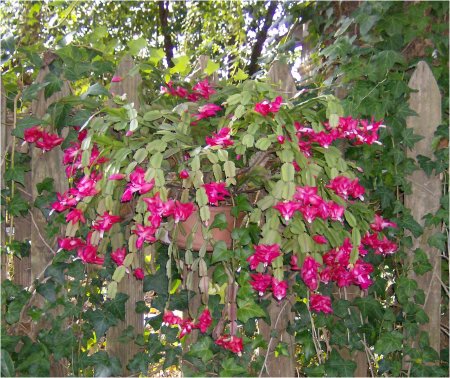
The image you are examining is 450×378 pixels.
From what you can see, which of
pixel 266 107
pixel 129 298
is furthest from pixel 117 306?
pixel 266 107

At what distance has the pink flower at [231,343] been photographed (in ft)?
5.18

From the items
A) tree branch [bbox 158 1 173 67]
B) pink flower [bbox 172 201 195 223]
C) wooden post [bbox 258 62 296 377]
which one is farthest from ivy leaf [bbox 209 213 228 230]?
tree branch [bbox 158 1 173 67]

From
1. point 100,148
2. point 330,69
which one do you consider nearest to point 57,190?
point 100,148

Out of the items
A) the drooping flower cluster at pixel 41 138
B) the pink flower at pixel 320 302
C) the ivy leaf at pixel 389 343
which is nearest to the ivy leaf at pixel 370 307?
the ivy leaf at pixel 389 343

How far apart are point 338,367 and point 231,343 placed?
565 mm

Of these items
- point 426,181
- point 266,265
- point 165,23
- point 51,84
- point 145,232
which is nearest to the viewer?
point 145,232

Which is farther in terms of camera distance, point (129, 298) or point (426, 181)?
point (426, 181)

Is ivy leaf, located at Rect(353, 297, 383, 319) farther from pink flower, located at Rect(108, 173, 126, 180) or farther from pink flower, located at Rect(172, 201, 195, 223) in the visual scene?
pink flower, located at Rect(108, 173, 126, 180)

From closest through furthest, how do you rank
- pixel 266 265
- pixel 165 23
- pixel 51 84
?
1. pixel 266 265
2. pixel 51 84
3. pixel 165 23

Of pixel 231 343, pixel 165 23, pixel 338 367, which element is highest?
pixel 165 23

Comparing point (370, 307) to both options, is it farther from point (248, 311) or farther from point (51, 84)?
point (51, 84)

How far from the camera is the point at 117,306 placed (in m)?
1.85

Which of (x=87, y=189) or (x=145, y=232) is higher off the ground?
(x=87, y=189)

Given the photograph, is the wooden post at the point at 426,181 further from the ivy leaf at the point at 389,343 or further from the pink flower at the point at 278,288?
the pink flower at the point at 278,288
